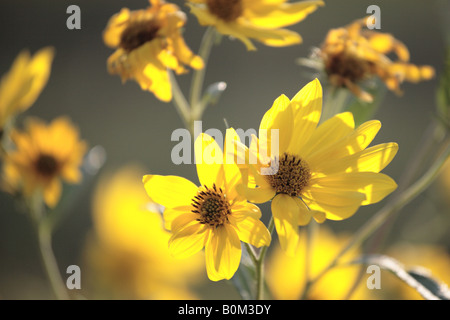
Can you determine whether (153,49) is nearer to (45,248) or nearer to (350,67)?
(350,67)

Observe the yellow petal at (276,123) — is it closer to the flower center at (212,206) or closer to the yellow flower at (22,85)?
the flower center at (212,206)

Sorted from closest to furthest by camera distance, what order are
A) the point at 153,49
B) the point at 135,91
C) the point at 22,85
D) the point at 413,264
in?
the point at 153,49 → the point at 22,85 → the point at 413,264 → the point at 135,91

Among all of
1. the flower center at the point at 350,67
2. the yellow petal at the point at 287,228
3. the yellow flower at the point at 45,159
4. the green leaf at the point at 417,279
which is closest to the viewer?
the yellow petal at the point at 287,228

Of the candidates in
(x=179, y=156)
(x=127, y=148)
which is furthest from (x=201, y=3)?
(x=127, y=148)

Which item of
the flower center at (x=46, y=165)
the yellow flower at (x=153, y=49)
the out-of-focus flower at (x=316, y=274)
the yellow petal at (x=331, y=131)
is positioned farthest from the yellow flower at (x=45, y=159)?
the yellow petal at (x=331, y=131)

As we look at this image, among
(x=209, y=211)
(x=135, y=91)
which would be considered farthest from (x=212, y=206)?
(x=135, y=91)

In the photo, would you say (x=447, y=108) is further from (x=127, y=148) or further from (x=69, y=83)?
(x=69, y=83)
